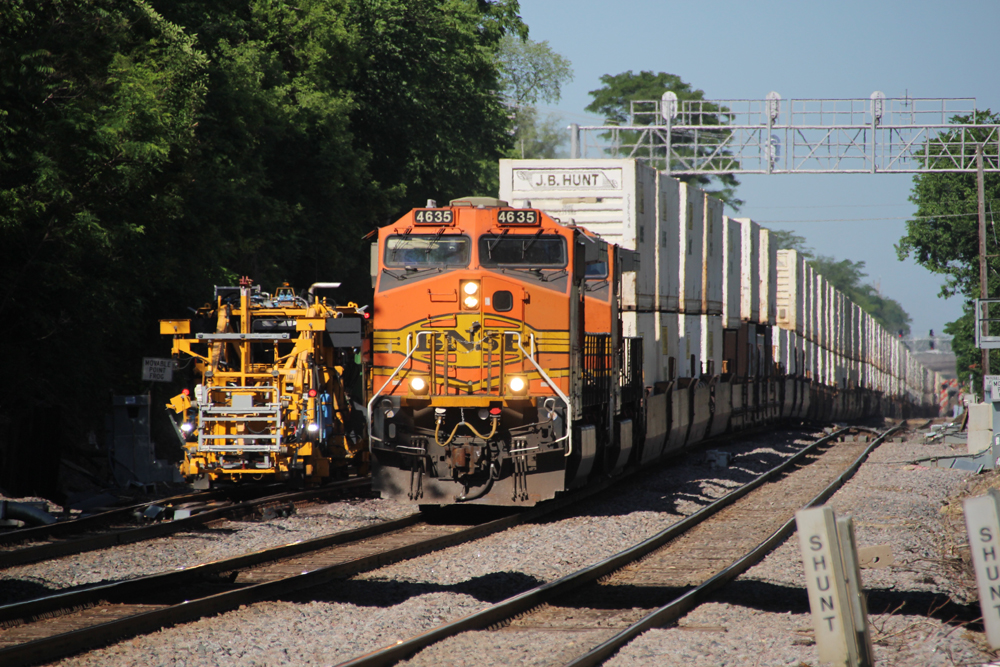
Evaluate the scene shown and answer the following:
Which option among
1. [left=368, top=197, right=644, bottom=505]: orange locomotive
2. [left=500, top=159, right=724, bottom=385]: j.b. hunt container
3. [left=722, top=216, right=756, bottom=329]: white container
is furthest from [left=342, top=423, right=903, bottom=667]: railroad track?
[left=722, top=216, right=756, bottom=329]: white container

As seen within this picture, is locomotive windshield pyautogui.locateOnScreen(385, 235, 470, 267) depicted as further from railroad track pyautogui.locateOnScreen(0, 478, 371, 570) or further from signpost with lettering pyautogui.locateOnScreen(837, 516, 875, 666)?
signpost with lettering pyautogui.locateOnScreen(837, 516, 875, 666)

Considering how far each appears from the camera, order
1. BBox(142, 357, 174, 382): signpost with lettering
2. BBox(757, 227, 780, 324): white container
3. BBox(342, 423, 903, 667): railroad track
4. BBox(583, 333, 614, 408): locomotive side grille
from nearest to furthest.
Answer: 1. BBox(342, 423, 903, 667): railroad track
2. BBox(583, 333, 614, 408): locomotive side grille
3. BBox(142, 357, 174, 382): signpost with lettering
4. BBox(757, 227, 780, 324): white container

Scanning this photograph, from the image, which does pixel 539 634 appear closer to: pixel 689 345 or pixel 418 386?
pixel 418 386

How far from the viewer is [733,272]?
2472 cm

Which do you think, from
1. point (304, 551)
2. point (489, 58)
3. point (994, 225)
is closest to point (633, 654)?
point (304, 551)

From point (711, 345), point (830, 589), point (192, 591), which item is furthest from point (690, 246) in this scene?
point (830, 589)

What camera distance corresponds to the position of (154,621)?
7207mm

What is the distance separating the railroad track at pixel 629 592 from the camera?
6.67 meters

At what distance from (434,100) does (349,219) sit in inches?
231

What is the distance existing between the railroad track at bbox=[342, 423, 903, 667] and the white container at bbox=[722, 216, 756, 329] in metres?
9.86

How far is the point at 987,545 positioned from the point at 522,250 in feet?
24.1

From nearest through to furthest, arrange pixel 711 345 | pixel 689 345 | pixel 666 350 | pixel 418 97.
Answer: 1. pixel 666 350
2. pixel 689 345
3. pixel 711 345
4. pixel 418 97

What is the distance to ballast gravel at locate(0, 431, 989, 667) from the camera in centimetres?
656

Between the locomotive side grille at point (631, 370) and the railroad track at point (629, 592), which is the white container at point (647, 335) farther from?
the railroad track at point (629, 592)
